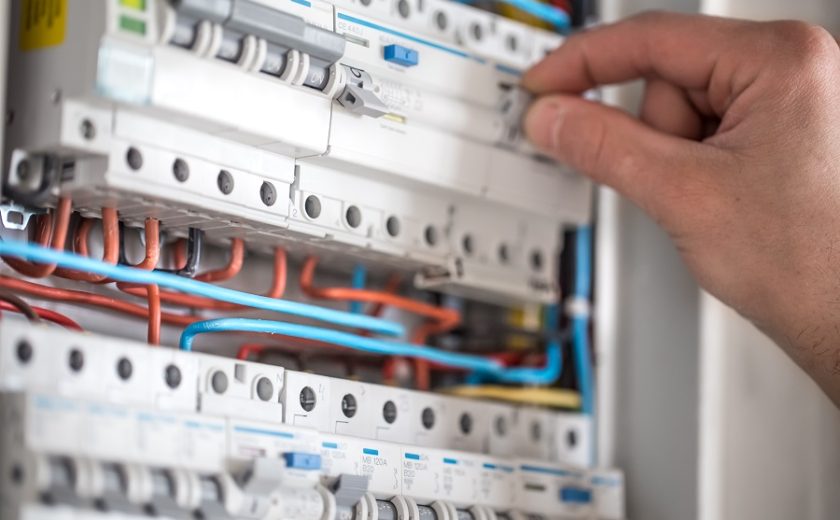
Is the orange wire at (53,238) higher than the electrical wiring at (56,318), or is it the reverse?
the orange wire at (53,238)

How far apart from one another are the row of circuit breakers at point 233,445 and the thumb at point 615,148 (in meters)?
0.37

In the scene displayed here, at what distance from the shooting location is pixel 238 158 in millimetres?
1256

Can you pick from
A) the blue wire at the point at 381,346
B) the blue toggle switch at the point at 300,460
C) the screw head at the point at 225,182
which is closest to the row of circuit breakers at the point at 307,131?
the screw head at the point at 225,182

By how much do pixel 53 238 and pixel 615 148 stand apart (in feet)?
2.50

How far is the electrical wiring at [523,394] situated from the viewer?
1.57 m

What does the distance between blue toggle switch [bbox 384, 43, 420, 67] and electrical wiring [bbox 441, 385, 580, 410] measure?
50 cm

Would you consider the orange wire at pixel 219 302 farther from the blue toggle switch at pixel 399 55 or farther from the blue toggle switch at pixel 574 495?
the blue toggle switch at pixel 574 495

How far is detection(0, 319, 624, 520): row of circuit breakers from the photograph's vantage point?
1.01m

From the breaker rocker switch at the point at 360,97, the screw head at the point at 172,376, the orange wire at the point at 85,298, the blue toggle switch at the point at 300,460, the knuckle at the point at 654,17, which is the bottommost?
the blue toggle switch at the point at 300,460

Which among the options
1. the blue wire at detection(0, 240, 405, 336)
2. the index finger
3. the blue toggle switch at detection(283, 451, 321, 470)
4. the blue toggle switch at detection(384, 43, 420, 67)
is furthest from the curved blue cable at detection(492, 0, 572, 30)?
the blue toggle switch at detection(283, 451, 321, 470)

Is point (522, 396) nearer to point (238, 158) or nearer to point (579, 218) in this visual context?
point (579, 218)

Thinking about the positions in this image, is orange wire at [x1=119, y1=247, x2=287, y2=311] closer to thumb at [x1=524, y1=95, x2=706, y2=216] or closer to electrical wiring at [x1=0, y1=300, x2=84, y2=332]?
electrical wiring at [x1=0, y1=300, x2=84, y2=332]

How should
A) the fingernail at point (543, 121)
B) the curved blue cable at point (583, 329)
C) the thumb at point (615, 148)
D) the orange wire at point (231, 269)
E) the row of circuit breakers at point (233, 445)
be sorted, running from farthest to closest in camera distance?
1. the curved blue cable at point (583, 329)
2. the fingernail at point (543, 121)
3. the thumb at point (615, 148)
4. the orange wire at point (231, 269)
5. the row of circuit breakers at point (233, 445)

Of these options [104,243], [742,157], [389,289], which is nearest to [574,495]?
[389,289]
